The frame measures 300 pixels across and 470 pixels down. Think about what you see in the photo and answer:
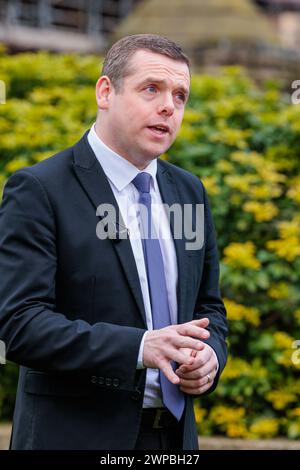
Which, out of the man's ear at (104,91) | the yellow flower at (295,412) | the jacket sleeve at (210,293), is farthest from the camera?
the yellow flower at (295,412)

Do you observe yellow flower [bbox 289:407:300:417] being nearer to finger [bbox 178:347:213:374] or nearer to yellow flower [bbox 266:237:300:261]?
yellow flower [bbox 266:237:300:261]

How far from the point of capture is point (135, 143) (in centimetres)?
246

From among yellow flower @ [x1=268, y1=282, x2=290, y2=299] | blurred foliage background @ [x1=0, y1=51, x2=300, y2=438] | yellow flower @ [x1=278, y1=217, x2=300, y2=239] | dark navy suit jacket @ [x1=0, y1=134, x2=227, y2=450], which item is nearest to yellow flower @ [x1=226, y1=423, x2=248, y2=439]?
blurred foliage background @ [x1=0, y1=51, x2=300, y2=438]

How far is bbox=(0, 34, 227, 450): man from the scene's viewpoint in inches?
88.7

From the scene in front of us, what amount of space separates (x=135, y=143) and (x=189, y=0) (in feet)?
31.3

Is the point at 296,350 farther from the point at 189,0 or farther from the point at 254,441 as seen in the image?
the point at 189,0

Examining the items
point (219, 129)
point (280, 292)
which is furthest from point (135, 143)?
point (219, 129)

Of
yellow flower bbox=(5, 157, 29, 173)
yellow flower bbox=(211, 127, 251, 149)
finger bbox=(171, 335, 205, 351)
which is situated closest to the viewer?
finger bbox=(171, 335, 205, 351)

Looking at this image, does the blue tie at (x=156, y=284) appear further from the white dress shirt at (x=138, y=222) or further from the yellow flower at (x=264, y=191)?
the yellow flower at (x=264, y=191)

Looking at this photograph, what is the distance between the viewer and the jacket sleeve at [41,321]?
224cm

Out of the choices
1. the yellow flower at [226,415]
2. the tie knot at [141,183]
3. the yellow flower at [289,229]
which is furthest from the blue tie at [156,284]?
the yellow flower at [289,229]

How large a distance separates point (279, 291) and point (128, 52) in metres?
2.44

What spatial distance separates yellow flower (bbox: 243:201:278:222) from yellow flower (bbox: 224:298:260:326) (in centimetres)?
52

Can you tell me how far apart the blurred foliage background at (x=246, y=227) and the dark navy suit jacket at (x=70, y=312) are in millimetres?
2045
